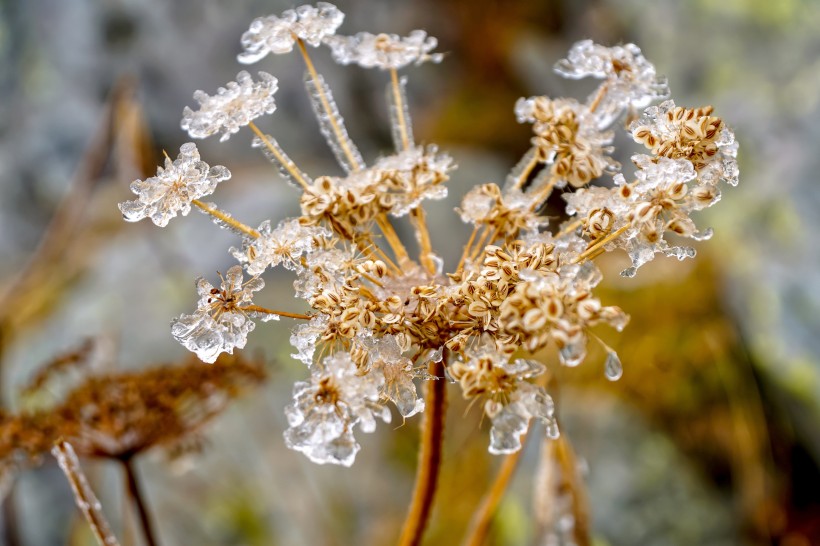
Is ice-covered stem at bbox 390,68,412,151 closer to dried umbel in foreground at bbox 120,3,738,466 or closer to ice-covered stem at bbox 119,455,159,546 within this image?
dried umbel in foreground at bbox 120,3,738,466

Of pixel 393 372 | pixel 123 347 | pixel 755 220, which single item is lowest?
pixel 393 372

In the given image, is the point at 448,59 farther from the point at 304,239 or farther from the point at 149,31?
the point at 304,239

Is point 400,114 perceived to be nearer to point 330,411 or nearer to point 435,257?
point 435,257

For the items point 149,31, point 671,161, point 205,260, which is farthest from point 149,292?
point 671,161

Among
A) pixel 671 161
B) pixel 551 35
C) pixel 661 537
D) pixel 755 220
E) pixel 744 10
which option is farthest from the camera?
pixel 551 35

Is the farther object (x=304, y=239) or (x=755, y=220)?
(x=755, y=220)
